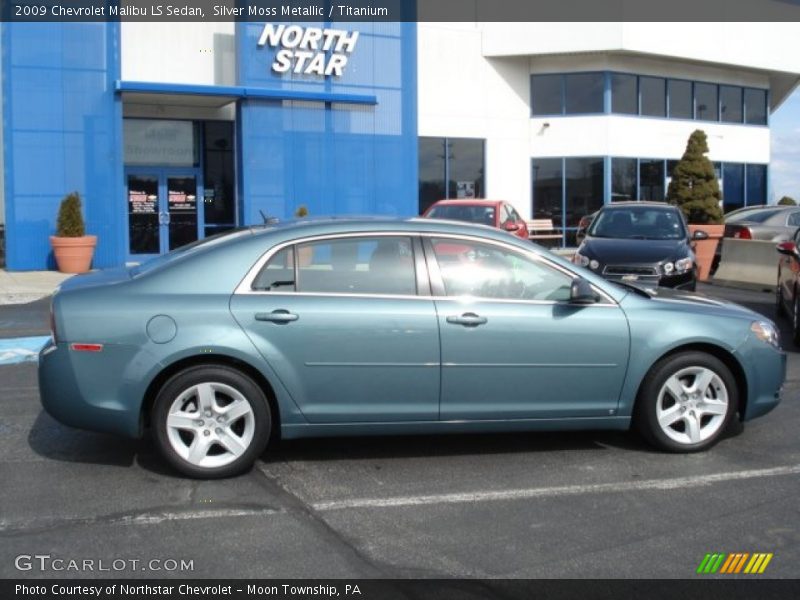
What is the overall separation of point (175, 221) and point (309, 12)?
236 inches

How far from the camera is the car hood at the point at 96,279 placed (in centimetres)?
538

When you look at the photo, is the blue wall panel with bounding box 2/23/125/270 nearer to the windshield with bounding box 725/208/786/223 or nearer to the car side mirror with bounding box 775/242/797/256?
the windshield with bounding box 725/208/786/223

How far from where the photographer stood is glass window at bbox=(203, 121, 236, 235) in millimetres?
22078

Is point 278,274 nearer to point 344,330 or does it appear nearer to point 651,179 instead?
point 344,330

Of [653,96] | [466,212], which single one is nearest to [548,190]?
[653,96]

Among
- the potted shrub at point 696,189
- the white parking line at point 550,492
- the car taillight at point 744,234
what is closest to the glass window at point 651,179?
the potted shrub at point 696,189

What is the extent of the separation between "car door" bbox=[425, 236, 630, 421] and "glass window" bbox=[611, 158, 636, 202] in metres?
21.6

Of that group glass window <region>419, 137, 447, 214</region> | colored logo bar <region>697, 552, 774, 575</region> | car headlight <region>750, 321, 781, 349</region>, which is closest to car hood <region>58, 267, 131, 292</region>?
colored logo bar <region>697, 552, 774, 575</region>

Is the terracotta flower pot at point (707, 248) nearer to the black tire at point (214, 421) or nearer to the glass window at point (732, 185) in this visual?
the glass window at point (732, 185)

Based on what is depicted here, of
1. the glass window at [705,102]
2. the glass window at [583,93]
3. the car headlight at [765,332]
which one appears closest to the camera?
the car headlight at [765,332]

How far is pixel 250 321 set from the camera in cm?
517

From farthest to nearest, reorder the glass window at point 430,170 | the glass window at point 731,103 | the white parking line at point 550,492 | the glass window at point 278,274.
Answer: the glass window at point 731,103
the glass window at point 430,170
the glass window at point 278,274
the white parking line at point 550,492

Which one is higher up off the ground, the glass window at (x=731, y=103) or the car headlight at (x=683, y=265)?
the glass window at (x=731, y=103)

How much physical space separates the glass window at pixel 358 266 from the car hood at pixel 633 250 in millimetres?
6582
